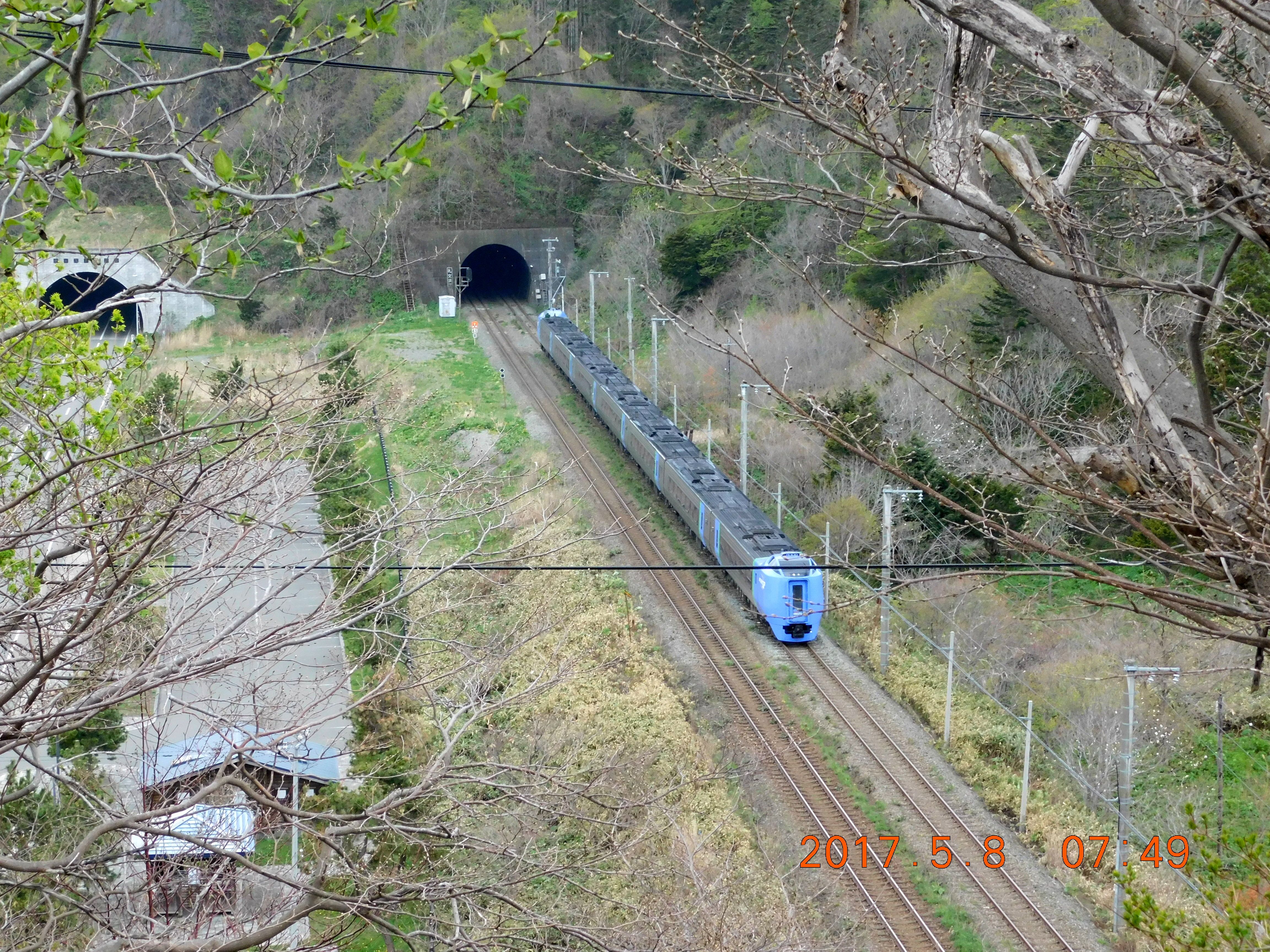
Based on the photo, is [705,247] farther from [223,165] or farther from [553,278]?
[223,165]

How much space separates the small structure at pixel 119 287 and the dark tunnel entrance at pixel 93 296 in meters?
0.03

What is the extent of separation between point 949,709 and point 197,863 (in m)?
11.8

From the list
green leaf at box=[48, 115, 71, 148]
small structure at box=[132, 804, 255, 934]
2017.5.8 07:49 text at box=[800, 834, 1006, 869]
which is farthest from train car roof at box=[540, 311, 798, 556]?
green leaf at box=[48, 115, 71, 148]

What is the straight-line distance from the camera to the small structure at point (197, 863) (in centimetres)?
449

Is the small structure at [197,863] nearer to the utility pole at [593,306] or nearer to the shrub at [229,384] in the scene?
the shrub at [229,384]

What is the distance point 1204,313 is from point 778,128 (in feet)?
104

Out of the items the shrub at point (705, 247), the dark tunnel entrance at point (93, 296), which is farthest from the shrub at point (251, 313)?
the shrub at point (705, 247)

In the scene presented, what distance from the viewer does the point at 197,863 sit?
642 cm

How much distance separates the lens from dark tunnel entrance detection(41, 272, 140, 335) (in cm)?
556

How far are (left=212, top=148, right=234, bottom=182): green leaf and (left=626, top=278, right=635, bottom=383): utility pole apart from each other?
2319cm

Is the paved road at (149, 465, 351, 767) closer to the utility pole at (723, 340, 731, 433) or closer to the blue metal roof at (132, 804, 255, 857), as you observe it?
the blue metal roof at (132, 804, 255, 857)

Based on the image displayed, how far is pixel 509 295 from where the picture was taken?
5028cm

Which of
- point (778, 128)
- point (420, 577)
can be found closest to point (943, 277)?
point (778, 128)

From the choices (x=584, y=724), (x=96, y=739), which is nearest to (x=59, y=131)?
(x=96, y=739)
